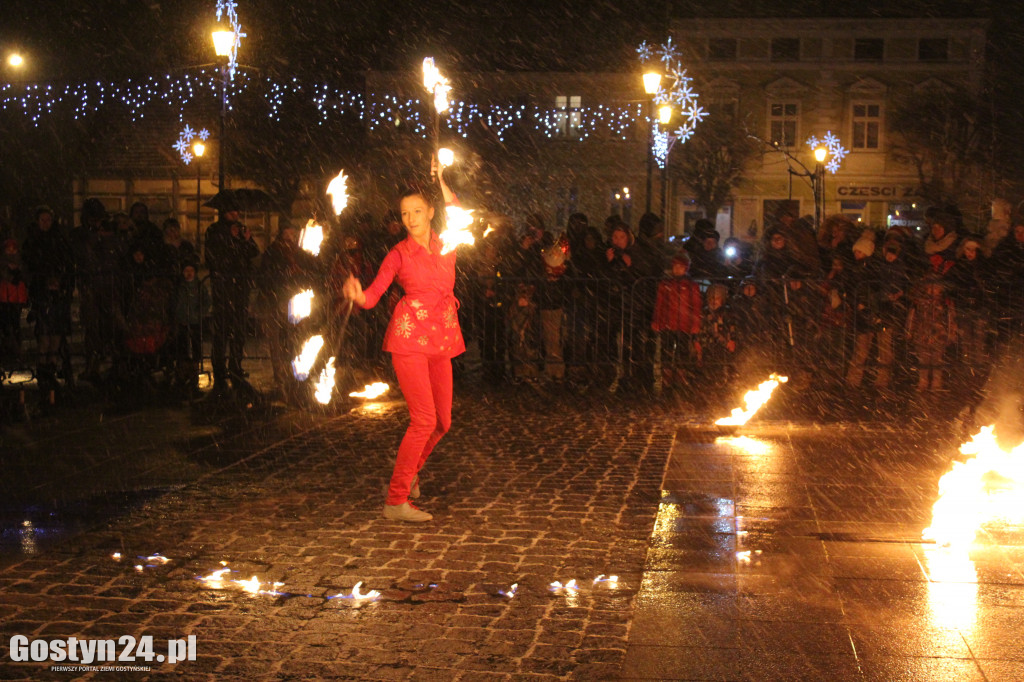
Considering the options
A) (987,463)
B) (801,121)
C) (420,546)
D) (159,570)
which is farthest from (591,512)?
(801,121)

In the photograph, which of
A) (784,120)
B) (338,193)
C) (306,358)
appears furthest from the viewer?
(784,120)

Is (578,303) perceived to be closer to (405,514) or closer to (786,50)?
(405,514)

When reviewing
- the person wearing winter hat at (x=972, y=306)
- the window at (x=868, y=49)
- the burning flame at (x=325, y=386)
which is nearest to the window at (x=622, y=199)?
the window at (x=868, y=49)

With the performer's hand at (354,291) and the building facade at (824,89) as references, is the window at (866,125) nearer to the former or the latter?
the building facade at (824,89)

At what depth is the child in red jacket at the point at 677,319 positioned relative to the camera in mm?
12797

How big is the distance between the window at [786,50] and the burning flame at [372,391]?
42390mm

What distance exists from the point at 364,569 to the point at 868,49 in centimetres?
5022

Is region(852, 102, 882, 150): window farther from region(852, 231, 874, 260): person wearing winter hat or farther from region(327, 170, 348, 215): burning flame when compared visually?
region(327, 170, 348, 215): burning flame

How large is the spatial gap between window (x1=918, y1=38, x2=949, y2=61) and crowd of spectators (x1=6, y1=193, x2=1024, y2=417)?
4065cm

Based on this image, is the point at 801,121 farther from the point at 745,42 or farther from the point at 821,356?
the point at 821,356

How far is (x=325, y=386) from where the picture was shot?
40.2 ft

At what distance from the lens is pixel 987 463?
8.50 metres

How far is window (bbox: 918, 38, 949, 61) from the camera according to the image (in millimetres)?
50188

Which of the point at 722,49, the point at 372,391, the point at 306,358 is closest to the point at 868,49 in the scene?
the point at 722,49
